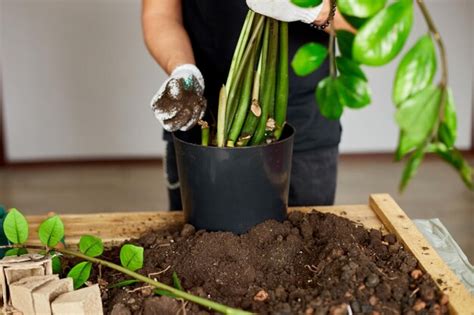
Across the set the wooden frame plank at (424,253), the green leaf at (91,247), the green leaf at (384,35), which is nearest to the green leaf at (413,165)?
the green leaf at (384,35)

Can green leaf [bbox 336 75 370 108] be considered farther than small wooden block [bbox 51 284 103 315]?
No

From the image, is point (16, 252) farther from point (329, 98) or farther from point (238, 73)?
point (329, 98)

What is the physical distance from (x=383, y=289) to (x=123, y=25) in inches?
120

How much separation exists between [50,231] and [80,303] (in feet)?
0.67

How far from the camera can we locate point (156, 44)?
1.74 metres

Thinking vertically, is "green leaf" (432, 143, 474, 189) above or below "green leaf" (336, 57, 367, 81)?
below

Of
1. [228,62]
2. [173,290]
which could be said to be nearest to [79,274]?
[173,290]

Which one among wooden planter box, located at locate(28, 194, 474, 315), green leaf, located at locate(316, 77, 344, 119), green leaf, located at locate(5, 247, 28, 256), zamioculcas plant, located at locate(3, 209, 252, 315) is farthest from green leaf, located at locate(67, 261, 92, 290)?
green leaf, located at locate(316, 77, 344, 119)

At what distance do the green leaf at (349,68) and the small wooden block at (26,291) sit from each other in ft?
1.70

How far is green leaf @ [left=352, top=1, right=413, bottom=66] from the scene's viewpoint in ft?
2.55

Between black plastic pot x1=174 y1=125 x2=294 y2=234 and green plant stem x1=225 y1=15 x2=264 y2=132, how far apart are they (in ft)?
0.26

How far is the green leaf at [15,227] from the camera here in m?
1.17

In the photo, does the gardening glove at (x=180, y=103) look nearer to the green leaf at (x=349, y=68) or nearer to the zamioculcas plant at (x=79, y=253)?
the zamioculcas plant at (x=79, y=253)

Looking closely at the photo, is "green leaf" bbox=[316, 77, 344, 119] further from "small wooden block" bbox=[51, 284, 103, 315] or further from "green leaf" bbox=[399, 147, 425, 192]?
"small wooden block" bbox=[51, 284, 103, 315]
